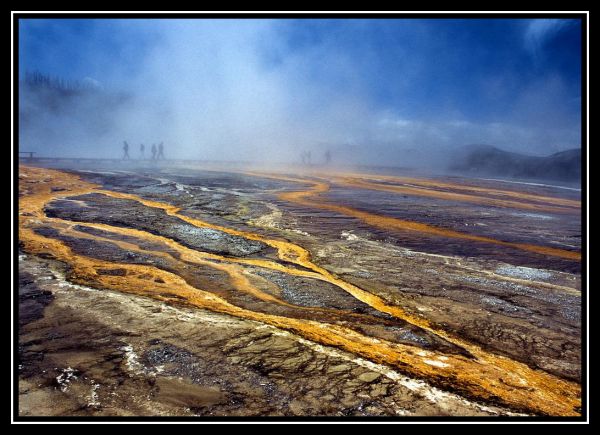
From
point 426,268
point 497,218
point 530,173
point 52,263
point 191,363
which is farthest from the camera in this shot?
point 530,173

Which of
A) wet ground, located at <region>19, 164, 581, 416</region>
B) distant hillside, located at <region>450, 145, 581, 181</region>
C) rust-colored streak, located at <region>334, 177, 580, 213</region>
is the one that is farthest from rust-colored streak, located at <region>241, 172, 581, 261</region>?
distant hillside, located at <region>450, 145, 581, 181</region>

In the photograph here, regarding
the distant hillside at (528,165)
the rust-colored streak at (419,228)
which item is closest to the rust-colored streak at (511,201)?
the rust-colored streak at (419,228)

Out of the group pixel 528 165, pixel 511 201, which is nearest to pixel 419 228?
pixel 511 201

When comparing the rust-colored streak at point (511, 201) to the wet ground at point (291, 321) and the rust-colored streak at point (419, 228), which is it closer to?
the rust-colored streak at point (419, 228)
